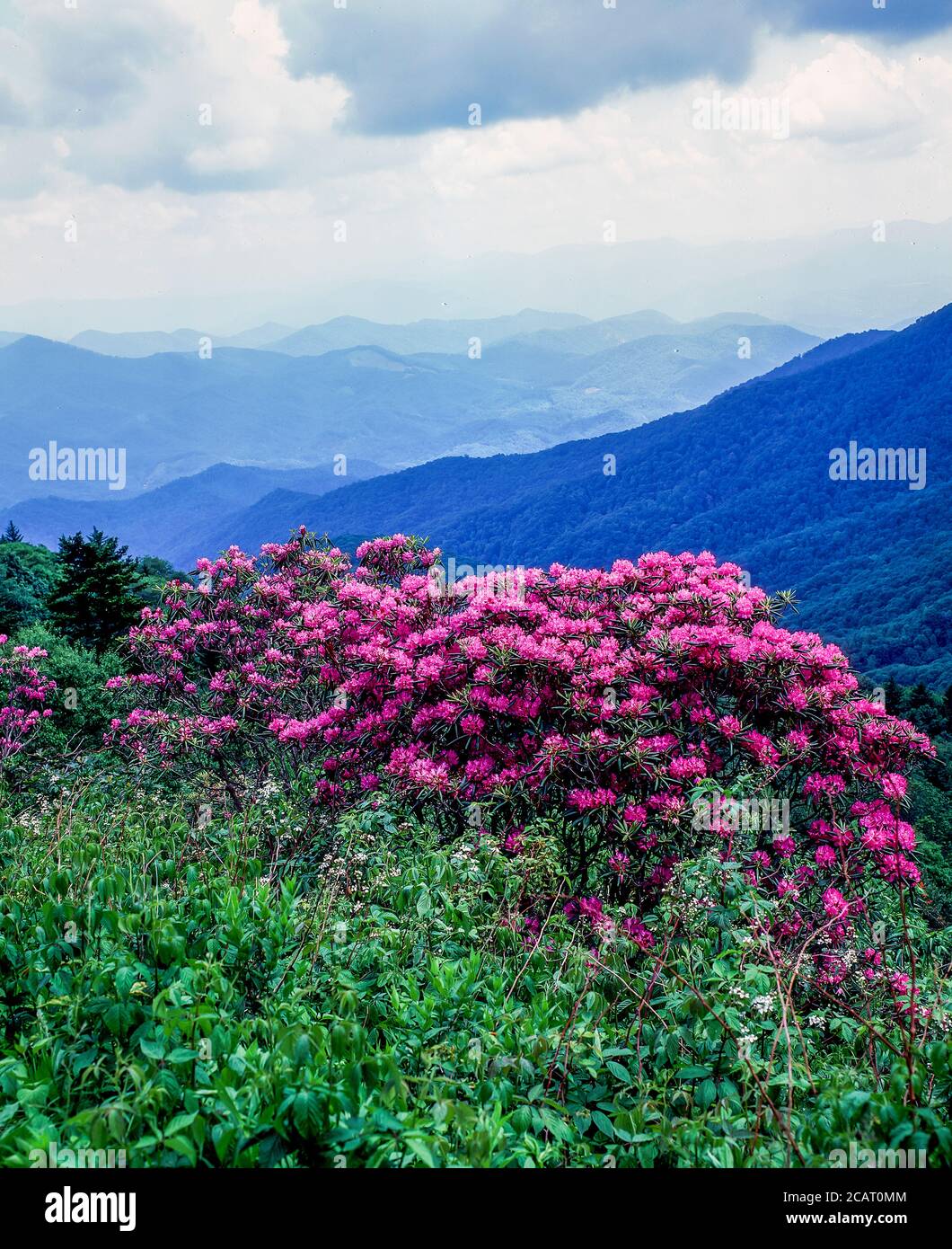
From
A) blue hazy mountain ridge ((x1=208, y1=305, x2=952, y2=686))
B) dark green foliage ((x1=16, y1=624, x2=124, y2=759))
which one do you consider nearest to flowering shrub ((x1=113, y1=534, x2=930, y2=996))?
dark green foliage ((x1=16, y1=624, x2=124, y2=759))

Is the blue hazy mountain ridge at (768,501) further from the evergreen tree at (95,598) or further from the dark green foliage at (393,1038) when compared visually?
the dark green foliage at (393,1038)

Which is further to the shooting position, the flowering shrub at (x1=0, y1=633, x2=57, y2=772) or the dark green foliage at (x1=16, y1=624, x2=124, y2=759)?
the dark green foliage at (x1=16, y1=624, x2=124, y2=759)

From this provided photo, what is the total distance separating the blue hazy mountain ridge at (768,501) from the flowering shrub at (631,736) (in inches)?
1688

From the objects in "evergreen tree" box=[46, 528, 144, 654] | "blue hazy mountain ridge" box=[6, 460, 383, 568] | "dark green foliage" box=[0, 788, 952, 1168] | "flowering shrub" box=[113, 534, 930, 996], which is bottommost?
"dark green foliage" box=[0, 788, 952, 1168]

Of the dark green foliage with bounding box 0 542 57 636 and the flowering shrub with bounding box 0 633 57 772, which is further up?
the dark green foliage with bounding box 0 542 57 636

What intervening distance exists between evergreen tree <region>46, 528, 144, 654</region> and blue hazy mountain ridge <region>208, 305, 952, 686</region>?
40.0m

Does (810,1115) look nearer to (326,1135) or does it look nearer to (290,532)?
(326,1135)

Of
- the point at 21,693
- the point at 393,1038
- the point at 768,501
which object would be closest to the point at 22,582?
the point at 21,693

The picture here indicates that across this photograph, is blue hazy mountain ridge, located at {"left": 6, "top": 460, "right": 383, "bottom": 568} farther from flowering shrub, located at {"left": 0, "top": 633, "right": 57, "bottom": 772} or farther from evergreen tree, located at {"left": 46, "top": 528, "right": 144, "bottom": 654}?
flowering shrub, located at {"left": 0, "top": 633, "right": 57, "bottom": 772}

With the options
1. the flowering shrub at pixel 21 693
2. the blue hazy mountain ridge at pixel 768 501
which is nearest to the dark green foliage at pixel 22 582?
the flowering shrub at pixel 21 693

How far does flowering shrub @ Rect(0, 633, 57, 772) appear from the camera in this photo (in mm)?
8336

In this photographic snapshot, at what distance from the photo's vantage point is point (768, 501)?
3937 inches

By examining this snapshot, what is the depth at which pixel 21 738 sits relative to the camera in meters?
8.45
